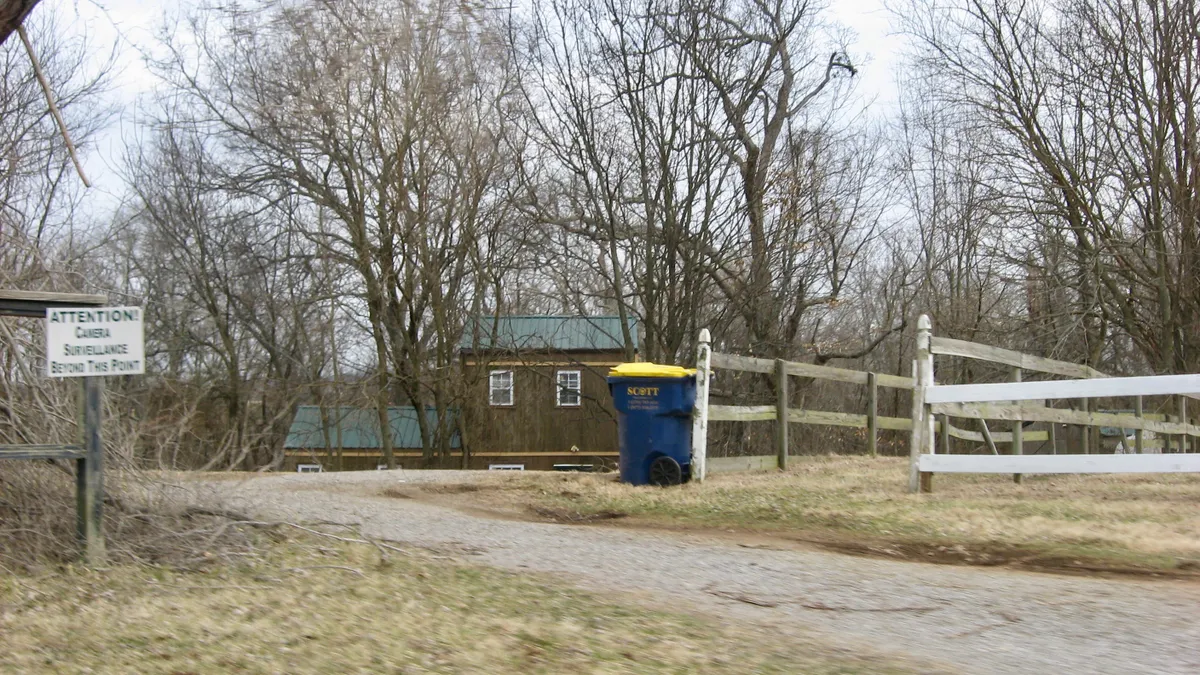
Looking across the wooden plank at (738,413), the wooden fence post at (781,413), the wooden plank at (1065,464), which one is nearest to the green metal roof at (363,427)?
the wooden fence post at (781,413)

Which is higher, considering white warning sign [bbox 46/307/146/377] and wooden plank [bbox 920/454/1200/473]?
white warning sign [bbox 46/307/146/377]

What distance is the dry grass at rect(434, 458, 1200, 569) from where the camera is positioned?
7496 millimetres

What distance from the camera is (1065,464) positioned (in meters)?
8.85

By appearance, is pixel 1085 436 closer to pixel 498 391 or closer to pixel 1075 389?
pixel 1075 389

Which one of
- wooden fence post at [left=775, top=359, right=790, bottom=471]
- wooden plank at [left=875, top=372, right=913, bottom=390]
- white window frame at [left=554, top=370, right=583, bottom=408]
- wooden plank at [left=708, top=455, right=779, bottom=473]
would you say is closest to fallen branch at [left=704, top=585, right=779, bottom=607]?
wooden plank at [left=708, top=455, right=779, bottom=473]

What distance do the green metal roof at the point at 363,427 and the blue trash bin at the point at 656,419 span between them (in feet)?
71.8

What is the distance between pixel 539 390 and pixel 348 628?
90.2ft

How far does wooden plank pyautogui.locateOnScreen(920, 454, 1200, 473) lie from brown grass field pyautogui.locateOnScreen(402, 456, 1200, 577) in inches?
11.3

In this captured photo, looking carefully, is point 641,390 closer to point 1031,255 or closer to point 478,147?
point 1031,255

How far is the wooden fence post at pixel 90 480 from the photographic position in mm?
6414

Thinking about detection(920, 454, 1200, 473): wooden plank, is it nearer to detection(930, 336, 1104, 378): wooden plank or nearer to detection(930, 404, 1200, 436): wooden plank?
detection(930, 404, 1200, 436): wooden plank

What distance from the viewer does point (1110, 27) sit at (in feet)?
62.3

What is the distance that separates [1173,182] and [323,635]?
61.0 ft

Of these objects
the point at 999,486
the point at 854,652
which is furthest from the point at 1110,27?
the point at 854,652
